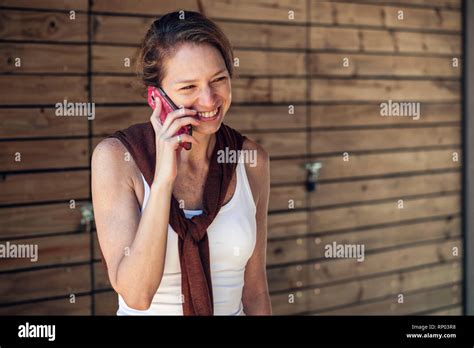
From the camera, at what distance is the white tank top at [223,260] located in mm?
1788

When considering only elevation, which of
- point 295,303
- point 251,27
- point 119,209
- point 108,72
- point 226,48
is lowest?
point 295,303

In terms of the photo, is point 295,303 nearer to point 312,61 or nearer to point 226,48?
point 312,61

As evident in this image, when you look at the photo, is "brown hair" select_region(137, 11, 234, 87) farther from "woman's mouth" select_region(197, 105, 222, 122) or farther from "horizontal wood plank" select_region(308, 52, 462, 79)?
"horizontal wood plank" select_region(308, 52, 462, 79)

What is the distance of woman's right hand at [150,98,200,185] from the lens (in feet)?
5.59

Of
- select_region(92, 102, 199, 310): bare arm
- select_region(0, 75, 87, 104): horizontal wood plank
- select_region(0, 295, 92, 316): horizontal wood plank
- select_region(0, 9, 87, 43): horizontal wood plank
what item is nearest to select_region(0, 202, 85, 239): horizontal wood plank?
select_region(0, 295, 92, 316): horizontal wood plank

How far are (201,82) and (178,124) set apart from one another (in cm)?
12

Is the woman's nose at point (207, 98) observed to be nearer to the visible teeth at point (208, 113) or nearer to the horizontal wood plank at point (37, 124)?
the visible teeth at point (208, 113)

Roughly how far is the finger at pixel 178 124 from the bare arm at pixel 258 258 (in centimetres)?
30

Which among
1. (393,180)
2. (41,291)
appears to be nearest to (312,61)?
(393,180)

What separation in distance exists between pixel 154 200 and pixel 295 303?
6.76 ft

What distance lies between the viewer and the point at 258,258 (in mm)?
1946

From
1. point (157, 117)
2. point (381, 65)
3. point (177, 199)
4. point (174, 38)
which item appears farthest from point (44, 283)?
point (381, 65)

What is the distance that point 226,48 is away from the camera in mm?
1807

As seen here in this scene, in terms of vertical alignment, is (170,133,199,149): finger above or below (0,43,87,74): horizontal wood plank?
below
